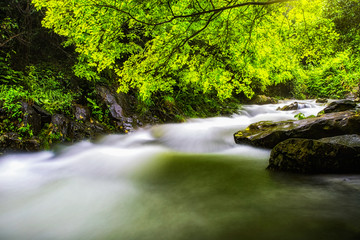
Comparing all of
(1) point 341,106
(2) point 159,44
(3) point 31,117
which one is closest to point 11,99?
(3) point 31,117

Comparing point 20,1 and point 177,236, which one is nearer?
point 177,236

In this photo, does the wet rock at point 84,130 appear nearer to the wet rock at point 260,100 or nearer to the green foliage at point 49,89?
the green foliage at point 49,89

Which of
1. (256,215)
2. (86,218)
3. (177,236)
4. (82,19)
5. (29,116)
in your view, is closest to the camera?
(177,236)

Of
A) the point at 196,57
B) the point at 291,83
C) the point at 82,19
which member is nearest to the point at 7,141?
the point at 82,19

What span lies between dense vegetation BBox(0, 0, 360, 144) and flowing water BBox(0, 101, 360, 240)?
6.02 feet

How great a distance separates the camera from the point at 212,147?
22.4 ft

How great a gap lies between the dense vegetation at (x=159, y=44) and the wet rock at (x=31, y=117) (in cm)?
19

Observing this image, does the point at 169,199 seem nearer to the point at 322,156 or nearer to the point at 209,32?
the point at 322,156

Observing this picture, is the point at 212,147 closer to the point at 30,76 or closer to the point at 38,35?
the point at 30,76

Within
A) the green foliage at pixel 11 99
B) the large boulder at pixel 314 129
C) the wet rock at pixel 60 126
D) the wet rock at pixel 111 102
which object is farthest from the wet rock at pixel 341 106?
the green foliage at pixel 11 99

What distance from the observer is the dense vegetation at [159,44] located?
3.51 meters

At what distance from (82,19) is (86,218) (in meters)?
3.46

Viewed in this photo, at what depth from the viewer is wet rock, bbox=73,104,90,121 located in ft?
24.2

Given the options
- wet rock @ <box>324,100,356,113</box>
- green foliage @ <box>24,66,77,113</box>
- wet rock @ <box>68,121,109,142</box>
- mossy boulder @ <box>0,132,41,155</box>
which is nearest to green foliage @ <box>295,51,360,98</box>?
wet rock @ <box>324,100,356,113</box>
